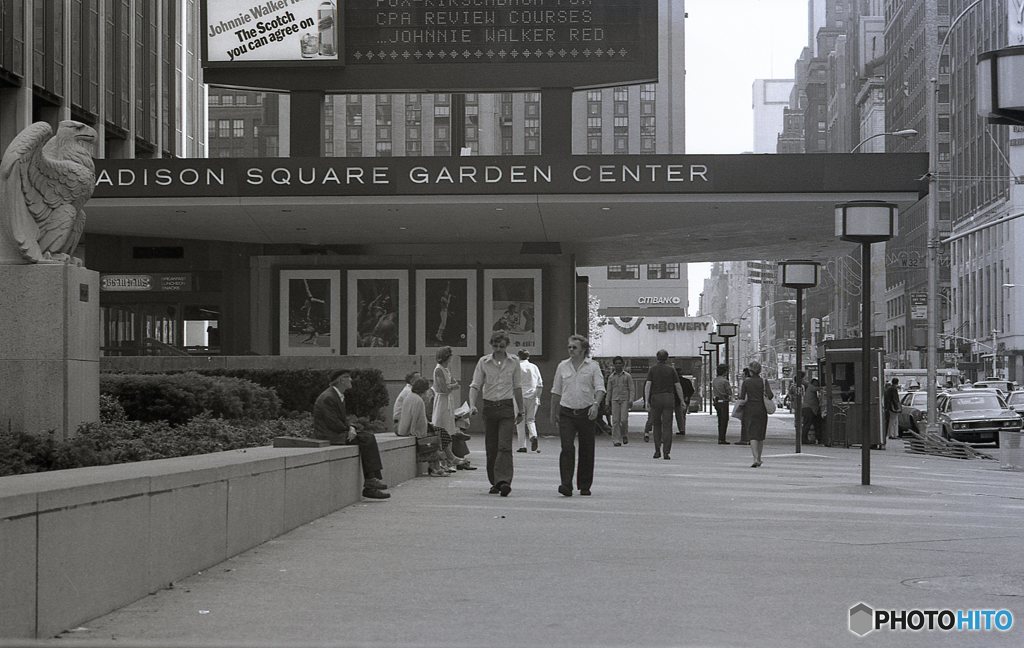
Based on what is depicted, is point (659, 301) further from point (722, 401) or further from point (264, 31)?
point (264, 31)

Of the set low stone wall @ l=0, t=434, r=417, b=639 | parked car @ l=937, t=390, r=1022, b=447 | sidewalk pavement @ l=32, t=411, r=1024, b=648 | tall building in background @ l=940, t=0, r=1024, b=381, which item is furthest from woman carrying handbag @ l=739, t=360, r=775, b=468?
tall building in background @ l=940, t=0, r=1024, b=381

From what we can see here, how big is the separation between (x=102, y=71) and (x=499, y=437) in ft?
113

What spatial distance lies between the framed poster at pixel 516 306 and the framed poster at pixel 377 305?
1903mm

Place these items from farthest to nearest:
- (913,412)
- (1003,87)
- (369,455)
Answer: (913,412)
(369,455)
(1003,87)

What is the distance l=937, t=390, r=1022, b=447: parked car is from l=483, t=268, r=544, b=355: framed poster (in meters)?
13.1

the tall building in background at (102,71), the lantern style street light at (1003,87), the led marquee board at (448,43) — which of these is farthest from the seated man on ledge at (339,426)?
the tall building in background at (102,71)

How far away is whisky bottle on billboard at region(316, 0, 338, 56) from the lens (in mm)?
28656

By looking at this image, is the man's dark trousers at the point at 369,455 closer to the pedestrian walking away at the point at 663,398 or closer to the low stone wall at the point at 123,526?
the low stone wall at the point at 123,526

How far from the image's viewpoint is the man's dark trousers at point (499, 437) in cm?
1546

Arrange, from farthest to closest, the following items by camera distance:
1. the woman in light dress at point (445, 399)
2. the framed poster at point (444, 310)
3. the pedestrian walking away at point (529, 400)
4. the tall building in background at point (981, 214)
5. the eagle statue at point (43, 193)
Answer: the tall building in background at point (981, 214) → the framed poster at point (444, 310) → the pedestrian walking away at point (529, 400) → the woman in light dress at point (445, 399) → the eagle statue at point (43, 193)

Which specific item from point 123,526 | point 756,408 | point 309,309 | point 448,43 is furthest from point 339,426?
point 309,309

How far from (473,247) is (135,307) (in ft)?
26.7

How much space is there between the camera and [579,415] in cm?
1554

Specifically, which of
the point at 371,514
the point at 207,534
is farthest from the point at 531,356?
the point at 207,534
